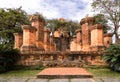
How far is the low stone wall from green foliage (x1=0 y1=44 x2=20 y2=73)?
38 centimetres

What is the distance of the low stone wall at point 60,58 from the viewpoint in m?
10.9

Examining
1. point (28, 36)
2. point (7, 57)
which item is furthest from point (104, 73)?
point (28, 36)

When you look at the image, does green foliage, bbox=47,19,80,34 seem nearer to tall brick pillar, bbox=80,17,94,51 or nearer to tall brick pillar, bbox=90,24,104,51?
tall brick pillar, bbox=80,17,94,51

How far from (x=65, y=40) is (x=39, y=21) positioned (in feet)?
55.7

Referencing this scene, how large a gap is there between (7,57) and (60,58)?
9.49 feet

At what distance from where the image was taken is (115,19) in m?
24.9

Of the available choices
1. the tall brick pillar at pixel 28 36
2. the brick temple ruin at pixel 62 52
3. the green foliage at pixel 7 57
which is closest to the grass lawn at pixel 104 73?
the brick temple ruin at pixel 62 52

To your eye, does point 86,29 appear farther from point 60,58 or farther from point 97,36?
point 60,58

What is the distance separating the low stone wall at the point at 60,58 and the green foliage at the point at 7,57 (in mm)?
383

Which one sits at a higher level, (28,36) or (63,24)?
(63,24)

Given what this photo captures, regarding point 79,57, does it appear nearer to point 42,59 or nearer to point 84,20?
point 42,59

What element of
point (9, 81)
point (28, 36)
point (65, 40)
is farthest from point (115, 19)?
point (9, 81)

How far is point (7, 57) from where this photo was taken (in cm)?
1009

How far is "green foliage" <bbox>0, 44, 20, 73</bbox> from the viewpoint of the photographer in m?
9.53
